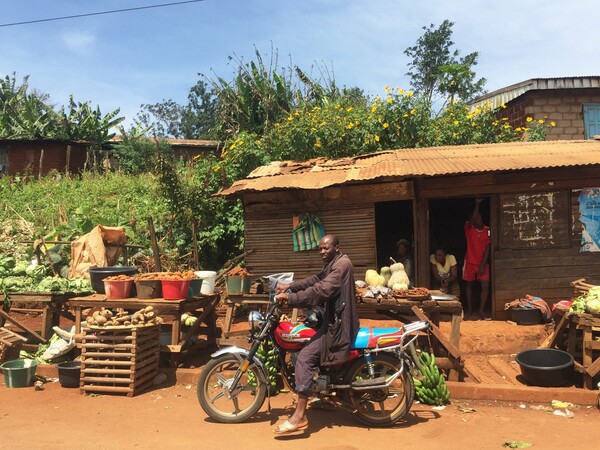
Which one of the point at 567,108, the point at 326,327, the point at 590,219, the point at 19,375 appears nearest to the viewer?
the point at 326,327

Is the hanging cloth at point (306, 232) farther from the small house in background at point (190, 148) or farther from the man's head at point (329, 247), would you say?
the small house in background at point (190, 148)

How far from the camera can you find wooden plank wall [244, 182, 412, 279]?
899 cm

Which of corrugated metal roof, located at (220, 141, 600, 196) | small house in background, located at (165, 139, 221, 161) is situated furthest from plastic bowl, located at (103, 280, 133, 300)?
small house in background, located at (165, 139, 221, 161)

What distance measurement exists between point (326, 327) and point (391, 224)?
7.79 metres

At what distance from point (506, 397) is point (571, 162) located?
4334 millimetres

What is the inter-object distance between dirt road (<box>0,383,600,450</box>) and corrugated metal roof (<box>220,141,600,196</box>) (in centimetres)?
383

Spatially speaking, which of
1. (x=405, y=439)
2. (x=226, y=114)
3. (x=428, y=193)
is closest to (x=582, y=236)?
(x=428, y=193)

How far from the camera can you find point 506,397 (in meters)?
5.65

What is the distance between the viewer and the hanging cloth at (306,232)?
9.13 meters

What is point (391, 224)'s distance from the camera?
479 inches

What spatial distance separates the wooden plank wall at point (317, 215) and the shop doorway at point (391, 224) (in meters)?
3.05

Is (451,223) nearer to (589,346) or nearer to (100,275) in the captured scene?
(589,346)

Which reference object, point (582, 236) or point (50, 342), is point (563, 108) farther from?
point (50, 342)

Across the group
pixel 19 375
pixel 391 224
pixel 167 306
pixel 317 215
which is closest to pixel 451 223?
pixel 391 224
